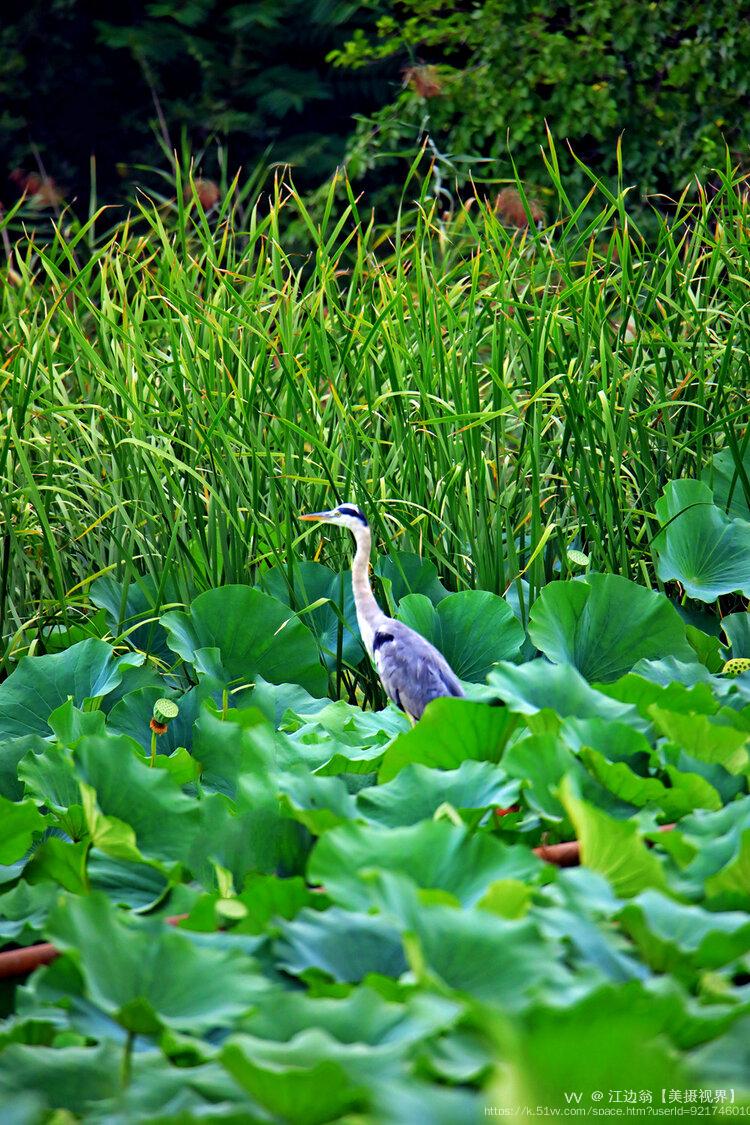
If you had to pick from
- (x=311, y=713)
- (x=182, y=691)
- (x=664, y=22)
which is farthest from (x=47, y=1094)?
(x=664, y=22)

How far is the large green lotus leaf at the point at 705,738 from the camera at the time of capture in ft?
5.95

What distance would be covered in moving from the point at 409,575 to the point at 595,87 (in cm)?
617

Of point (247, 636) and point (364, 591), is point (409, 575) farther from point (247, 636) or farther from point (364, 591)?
point (247, 636)

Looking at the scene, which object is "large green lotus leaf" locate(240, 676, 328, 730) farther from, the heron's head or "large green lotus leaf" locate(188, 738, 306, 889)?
"large green lotus leaf" locate(188, 738, 306, 889)

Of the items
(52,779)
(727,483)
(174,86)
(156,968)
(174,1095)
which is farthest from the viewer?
(174,86)

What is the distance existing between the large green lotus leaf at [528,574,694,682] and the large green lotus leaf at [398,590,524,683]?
0.61 ft

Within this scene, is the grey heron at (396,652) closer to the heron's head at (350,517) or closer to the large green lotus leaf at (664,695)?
the heron's head at (350,517)

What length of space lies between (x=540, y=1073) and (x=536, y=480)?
2091mm

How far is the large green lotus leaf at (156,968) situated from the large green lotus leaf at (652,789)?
27.1 inches

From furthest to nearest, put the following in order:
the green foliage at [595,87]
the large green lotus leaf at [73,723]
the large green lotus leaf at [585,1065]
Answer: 1. the green foliage at [595,87]
2. the large green lotus leaf at [73,723]
3. the large green lotus leaf at [585,1065]

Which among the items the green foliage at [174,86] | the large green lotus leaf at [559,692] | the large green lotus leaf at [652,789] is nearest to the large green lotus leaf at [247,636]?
the large green lotus leaf at [559,692]

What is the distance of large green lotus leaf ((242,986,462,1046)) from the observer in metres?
1.16

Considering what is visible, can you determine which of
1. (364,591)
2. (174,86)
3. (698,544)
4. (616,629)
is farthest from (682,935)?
(174,86)

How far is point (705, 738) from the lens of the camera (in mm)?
1843
